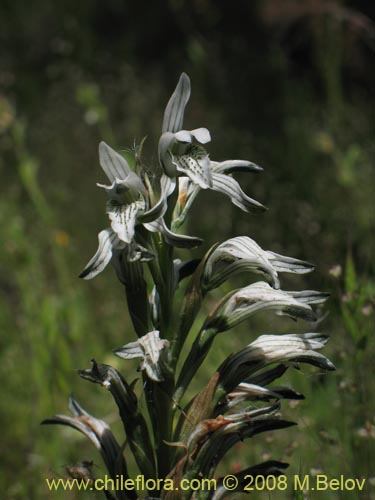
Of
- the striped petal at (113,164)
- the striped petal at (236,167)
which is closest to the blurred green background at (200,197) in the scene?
the striped petal at (236,167)

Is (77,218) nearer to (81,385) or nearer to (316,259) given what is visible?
(81,385)

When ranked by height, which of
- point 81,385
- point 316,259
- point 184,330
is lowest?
point 81,385

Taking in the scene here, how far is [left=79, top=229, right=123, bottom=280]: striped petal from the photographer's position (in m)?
1.80

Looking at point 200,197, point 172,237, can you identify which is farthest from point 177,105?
point 200,197

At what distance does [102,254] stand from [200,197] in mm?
5231

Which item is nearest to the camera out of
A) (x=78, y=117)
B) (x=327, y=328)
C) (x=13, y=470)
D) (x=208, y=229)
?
(x=13, y=470)

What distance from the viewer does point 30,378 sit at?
13.8 ft

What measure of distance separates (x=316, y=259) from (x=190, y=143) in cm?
187

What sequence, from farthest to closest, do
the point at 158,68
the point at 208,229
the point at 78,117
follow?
the point at 158,68, the point at 78,117, the point at 208,229

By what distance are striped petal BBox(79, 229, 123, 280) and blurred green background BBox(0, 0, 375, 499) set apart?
3.13 feet

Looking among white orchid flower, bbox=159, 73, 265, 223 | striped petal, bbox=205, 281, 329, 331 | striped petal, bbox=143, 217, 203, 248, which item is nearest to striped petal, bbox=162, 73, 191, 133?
white orchid flower, bbox=159, 73, 265, 223

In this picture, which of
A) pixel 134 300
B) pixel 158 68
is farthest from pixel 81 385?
pixel 158 68

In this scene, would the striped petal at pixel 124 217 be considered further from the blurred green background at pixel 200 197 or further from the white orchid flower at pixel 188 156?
the blurred green background at pixel 200 197

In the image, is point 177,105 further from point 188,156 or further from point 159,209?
point 159,209
